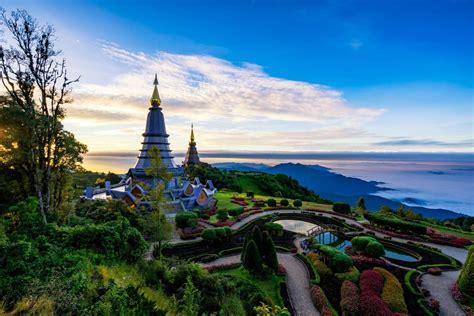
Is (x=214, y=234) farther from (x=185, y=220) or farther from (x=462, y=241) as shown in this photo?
(x=462, y=241)

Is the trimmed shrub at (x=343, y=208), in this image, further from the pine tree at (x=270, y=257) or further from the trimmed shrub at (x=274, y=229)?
the pine tree at (x=270, y=257)

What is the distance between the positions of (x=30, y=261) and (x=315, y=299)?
521 inches

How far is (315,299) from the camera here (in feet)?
41.8

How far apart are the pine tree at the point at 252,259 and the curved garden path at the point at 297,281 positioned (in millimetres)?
2171

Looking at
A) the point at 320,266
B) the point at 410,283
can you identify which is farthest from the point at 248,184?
the point at 410,283

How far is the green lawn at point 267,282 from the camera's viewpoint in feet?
42.8

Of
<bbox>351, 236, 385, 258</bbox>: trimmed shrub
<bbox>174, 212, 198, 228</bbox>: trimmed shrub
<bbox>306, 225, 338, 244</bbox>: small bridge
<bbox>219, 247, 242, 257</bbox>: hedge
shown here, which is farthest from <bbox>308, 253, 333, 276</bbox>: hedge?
<bbox>174, 212, 198, 228</bbox>: trimmed shrub

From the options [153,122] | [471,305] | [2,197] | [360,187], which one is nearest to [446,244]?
[471,305]

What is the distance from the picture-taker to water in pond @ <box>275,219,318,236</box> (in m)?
26.7

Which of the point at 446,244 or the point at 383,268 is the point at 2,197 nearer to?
the point at 383,268

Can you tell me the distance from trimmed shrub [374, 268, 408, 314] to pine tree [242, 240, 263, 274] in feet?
23.1

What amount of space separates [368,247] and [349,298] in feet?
23.5

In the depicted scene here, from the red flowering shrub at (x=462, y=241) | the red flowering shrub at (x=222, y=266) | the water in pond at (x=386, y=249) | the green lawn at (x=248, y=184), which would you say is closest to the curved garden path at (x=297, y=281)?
the red flowering shrub at (x=222, y=266)

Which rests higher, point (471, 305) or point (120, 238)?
point (120, 238)
